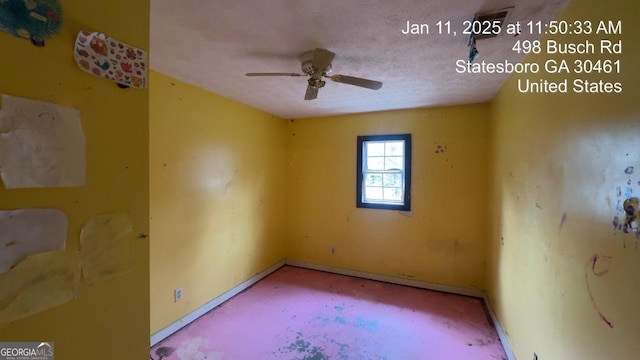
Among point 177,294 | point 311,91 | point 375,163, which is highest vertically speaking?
point 311,91

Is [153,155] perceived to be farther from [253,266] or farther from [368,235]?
[368,235]

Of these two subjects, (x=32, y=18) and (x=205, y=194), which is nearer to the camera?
(x=32, y=18)

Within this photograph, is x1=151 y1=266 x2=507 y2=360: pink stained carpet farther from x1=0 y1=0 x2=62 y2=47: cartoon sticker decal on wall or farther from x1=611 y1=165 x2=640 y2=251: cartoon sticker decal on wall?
x1=0 y1=0 x2=62 y2=47: cartoon sticker decal on wall

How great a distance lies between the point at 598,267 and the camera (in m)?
1.06

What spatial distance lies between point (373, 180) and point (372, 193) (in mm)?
181

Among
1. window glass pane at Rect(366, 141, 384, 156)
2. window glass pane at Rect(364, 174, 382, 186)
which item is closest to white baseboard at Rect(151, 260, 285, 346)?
window glass pane at Rect(364, 174, 382, 186)

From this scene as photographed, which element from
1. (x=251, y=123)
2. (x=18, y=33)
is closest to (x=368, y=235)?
(x=251, y=123)

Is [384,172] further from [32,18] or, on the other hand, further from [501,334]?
[32,18]

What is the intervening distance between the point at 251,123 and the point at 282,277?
211cm

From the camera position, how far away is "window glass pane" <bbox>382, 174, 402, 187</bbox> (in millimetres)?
3535

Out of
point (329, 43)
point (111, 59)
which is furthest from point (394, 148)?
point (111, 59)

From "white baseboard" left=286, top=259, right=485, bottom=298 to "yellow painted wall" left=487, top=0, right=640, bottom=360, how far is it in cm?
108

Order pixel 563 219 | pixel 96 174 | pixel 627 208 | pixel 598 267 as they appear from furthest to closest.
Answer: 1. pixel 563 219
2. pixel 598 267
3. pixel 627 208
4. pixel 96 174

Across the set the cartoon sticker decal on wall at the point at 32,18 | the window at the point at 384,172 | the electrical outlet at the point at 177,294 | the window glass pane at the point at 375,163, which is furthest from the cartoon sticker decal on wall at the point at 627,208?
the electrical outlet at the point at 177,294
